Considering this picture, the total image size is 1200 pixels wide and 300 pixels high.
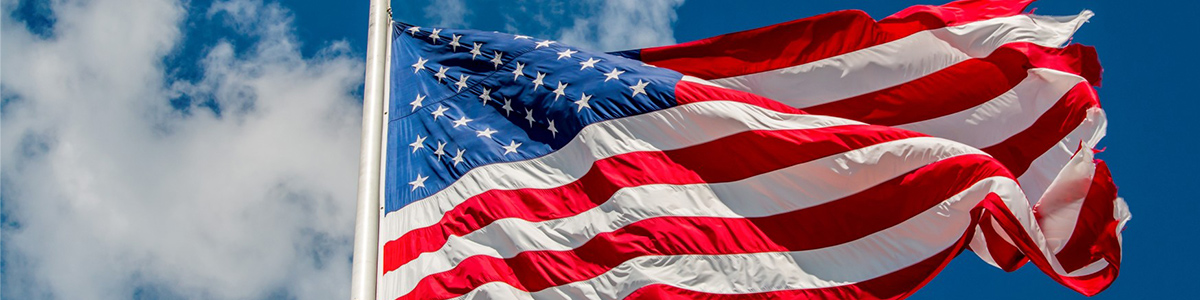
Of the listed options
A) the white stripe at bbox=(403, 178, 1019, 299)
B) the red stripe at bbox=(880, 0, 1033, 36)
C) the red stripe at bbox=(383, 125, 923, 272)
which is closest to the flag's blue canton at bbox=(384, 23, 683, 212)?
the red stripe at bbox=(383, 125, 923, 272)

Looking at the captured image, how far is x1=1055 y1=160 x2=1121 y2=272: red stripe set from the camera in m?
12.7

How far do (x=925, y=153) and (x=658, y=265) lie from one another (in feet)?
9.12

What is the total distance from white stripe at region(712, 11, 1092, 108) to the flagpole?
3.61m

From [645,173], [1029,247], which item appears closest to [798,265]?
[645,173]

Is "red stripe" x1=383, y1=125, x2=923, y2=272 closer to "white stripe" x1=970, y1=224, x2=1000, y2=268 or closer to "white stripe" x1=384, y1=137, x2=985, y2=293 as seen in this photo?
"white stripe" x1=384, y1=137, x2=985, y2=293

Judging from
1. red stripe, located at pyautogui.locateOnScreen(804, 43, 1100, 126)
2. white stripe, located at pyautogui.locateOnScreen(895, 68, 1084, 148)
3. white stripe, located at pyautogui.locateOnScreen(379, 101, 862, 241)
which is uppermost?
white stripe, located at pyautogui.locateOnScreen(379, 101, 862, 241)

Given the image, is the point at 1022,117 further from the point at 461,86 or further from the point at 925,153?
the point at 461,86

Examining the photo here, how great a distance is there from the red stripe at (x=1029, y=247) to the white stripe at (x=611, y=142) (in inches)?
70.0

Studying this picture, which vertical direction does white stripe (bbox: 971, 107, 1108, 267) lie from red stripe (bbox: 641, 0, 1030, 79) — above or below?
below

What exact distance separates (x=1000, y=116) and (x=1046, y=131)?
496 mm

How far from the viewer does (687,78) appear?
14.2 metres

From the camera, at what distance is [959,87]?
47.4 ft

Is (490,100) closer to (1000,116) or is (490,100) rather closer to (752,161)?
(752,161)

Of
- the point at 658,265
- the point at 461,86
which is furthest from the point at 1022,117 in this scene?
the point at 461,86
